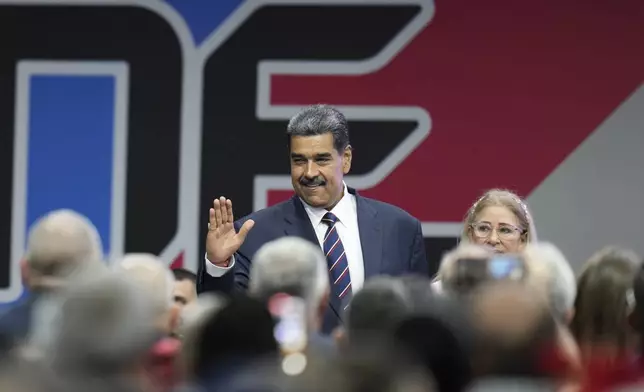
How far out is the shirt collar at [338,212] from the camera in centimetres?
465

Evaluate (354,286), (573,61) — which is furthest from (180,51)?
(354,286)

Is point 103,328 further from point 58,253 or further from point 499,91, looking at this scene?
point 499,91

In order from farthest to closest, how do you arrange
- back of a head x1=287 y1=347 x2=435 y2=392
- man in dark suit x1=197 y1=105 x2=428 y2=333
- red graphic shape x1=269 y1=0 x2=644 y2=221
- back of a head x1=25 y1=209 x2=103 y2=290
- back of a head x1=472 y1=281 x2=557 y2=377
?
1. red graphic shape x1=269 y1=0 x2=644 y2=221
2. man in dark suit x1=197 y1=105 x2=428 y2=333
3. back of a head x1=25 y1=209 x2=103 y2=290
4. back of a head x1=472 y1=281 x2=557 y2=377
5. back of a head x1=287 y1=347 x2=435 y2=392

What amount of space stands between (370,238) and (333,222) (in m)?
0.14

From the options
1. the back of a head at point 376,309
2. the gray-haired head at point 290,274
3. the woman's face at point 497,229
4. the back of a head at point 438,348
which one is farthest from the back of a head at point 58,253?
the woman's face at point 497,229

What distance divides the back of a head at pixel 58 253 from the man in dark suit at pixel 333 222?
37.0 inches

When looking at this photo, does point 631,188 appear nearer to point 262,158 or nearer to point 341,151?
point 262,158

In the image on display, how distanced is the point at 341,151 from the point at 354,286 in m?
0.50

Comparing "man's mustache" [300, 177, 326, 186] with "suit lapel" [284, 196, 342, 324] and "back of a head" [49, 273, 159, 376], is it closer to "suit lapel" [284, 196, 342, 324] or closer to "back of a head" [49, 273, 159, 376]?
"suit lapel" [284, 196, 342, 324]

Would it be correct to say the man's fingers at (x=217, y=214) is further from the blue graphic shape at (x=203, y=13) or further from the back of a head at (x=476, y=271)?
the blue graphic shape at (x=203, y=13)

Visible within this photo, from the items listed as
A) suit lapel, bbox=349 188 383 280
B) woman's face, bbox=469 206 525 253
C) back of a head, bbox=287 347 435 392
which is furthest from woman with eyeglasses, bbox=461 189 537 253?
back of a head, bbox=287 347 435 392

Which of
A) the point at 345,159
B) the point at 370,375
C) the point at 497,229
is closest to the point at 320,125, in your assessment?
the point at 345,159

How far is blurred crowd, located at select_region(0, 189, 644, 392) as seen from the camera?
251 cm

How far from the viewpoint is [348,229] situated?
4.64 metres
